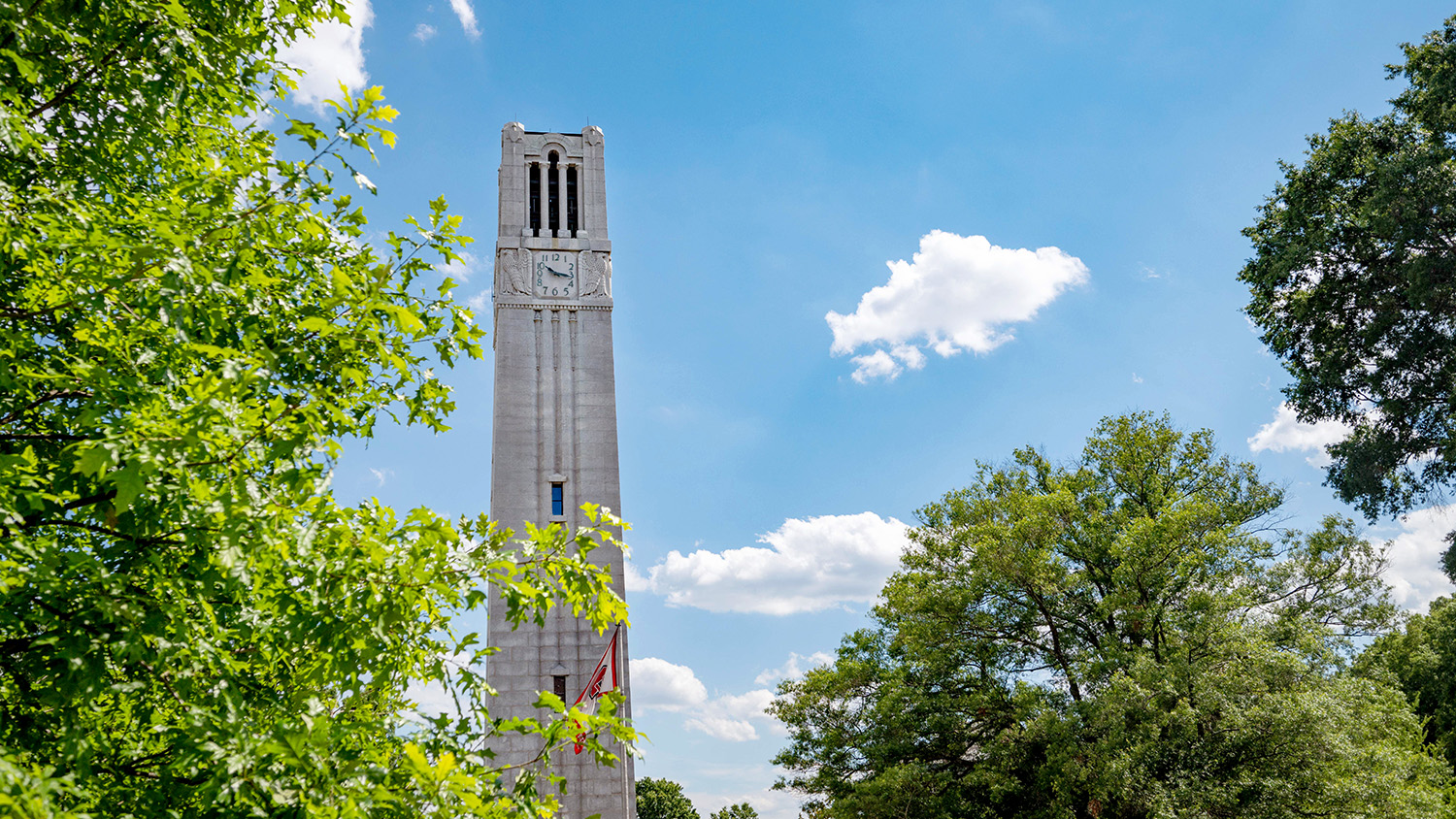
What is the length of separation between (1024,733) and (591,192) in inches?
919

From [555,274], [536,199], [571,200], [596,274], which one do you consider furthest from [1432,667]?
[536,199]

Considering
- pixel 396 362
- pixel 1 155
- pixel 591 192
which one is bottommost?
pixel 396 362

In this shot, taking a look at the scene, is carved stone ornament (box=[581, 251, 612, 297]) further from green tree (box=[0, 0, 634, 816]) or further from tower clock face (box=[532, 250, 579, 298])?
green tree (box=[0, 0, 634, 816])

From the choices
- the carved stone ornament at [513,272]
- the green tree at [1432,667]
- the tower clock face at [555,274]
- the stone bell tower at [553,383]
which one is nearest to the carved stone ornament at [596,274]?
the stone bell tower at [553,383]

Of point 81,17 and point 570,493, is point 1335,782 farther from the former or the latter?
point 81,17

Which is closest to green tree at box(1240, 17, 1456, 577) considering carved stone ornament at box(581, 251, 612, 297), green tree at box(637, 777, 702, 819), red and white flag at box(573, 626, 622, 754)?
red and white flag at box(573, 626, 622, 754)

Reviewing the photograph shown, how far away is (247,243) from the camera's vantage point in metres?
A: 5.47

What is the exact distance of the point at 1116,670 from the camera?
2175 cm

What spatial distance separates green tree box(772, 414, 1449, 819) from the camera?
781 inches

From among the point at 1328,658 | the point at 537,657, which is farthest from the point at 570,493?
the point at 1328,658

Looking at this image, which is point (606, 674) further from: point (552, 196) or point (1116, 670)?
point (552, 196)

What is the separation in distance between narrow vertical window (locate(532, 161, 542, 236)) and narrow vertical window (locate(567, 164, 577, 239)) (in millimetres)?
1003

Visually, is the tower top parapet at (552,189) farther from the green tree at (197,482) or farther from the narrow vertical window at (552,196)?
the green tree at (197,482)

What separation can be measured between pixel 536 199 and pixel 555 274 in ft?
10.5
